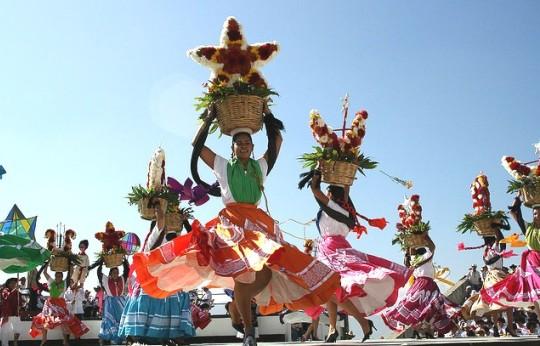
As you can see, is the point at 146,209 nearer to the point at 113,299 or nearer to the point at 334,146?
the point at 334,146

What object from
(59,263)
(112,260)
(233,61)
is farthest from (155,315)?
(59,263)

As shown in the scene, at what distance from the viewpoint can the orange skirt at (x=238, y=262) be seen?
5.18m

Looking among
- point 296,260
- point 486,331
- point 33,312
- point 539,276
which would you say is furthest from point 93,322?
point 296,260

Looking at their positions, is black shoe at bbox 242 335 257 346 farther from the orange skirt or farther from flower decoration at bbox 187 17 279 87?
flower decoration at bbox 187 17 279 87

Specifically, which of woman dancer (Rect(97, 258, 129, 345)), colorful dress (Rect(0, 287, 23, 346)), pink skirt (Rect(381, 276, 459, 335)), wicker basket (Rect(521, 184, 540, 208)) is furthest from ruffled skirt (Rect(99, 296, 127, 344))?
wicker basket (Rect(521, 184, 540, 208))

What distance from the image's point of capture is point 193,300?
16906 mm

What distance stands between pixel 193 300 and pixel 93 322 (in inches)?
104

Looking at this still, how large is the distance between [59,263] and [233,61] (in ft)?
33.7

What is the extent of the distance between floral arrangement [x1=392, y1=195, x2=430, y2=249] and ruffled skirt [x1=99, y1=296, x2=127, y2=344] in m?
5.80

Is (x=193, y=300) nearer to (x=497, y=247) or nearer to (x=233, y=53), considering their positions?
(x=497, y=247)

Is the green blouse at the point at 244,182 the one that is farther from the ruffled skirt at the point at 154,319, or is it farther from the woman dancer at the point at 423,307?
the woman dancer at the point at 423,307

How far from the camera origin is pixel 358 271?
792cm

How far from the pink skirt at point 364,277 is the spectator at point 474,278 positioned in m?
14.6

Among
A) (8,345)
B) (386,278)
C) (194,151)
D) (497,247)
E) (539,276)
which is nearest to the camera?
(194,151)
